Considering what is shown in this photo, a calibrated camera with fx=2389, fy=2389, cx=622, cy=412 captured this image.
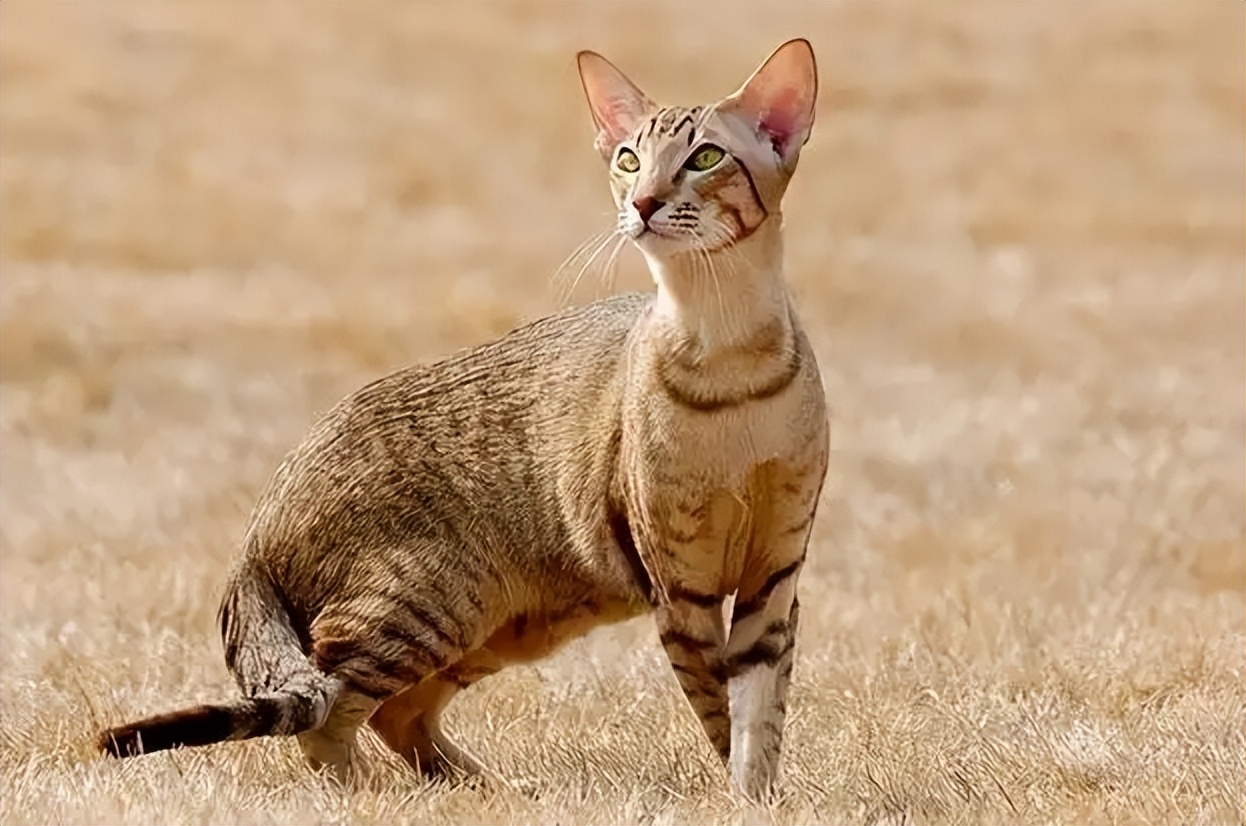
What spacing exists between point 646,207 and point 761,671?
3.12 ft

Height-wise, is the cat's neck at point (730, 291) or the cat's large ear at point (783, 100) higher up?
the cat's large ear at point (783, 100)

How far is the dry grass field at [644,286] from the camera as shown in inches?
194

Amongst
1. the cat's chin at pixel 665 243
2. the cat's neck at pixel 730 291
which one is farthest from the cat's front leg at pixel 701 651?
the cat's chin at pixel 665 243

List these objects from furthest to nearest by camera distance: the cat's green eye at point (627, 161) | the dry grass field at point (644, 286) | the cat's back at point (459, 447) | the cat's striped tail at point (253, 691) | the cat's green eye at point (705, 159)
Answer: the dry grass field at point (644, 286), the cat's back at point (459, 447), the cat's green eye at point (627, 161), the cat's green eye at point (705, 159), the cat's striped tail at point (253, 691)

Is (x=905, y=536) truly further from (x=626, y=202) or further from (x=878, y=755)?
(x=626, y=202)

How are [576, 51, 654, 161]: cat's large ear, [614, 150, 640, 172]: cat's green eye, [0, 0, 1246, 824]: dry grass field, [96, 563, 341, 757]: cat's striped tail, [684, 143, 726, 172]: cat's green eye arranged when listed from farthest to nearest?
[0, 0, 1246, 824]: dry grass field
[576, 51, 654, 161]: cat's large ear
[614, 150, 640, 172]: cat's green eye
[684, 143, 726, 172]: cat's green eye
[96, 563, 341, 757]: cat's striped tail

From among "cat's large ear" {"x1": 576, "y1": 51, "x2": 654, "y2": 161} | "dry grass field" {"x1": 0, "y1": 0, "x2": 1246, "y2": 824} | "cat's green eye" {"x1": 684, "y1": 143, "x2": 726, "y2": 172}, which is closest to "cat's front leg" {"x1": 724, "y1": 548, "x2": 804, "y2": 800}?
"dry grass field" {"x1": 0, "y1": 0, "x2": 1246, "y2": 824}

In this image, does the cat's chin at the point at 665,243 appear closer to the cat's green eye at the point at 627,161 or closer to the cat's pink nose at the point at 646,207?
the cat's pink nose at the point at 646,207

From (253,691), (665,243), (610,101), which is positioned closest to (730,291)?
(665,243)

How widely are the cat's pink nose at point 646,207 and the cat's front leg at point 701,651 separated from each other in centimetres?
73

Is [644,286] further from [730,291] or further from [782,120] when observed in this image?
[730,291]

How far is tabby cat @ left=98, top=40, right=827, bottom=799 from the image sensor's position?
14.4 ft

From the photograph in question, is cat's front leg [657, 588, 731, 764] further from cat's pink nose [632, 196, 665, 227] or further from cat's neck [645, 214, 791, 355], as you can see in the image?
cat's pink nose [632, 196, 665, 227]

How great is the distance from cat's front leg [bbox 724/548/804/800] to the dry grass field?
0.35 ft
